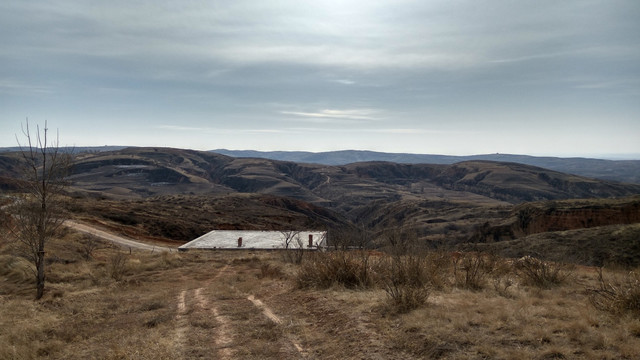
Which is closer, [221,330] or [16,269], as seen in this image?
[221,330]

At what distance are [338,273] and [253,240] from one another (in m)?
18.3

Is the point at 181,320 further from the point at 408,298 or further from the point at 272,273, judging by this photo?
the point at 272,273

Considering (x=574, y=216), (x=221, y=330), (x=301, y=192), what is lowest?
(x=301, y=192)

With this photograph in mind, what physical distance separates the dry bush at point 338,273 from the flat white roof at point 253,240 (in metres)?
12.3

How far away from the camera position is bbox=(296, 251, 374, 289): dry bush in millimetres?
8922

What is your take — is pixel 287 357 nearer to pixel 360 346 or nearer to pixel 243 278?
pixel 360 346

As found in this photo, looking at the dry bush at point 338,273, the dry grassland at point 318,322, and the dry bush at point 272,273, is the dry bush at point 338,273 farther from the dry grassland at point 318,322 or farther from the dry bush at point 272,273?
the dry bush at point 272,273

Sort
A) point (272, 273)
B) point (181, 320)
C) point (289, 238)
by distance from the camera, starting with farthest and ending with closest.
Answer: point (289, 238)
point (272, 273)
point (181, 320)

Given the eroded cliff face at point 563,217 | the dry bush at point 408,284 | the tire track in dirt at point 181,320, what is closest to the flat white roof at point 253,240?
the tire track in dirt at point 181,320

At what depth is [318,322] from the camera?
6.72 m

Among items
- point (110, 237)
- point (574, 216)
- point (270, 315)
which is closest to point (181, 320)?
point (270, 315)

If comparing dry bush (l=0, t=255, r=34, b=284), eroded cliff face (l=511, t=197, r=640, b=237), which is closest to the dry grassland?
dry bush (l=0, t=255, r=34, b=284)

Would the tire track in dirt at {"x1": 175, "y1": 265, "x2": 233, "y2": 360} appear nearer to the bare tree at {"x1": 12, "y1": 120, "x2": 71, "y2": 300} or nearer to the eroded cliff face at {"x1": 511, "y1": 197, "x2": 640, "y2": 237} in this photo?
the bare tree at {"x1": 12, "y1": 120, "x2": 71, "y2": 300}

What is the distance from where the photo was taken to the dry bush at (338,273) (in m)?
8.92
